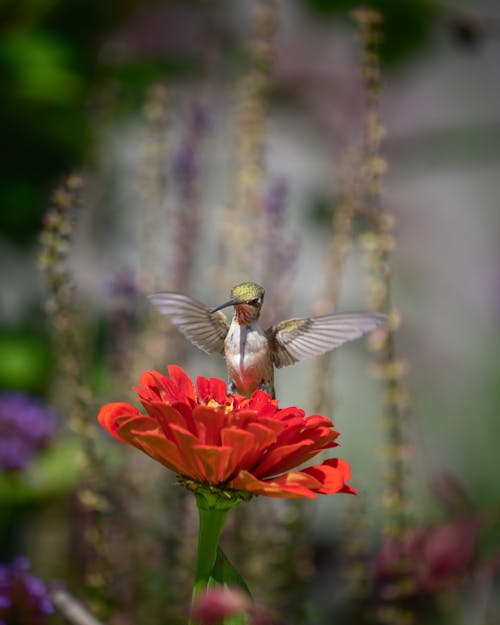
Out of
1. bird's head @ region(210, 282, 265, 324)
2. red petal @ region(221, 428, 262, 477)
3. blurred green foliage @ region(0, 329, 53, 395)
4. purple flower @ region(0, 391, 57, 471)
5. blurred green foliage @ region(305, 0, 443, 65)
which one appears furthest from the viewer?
blurred green foliage @ region(305, 0, 443, 65)

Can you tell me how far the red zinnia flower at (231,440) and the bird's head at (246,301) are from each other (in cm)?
6

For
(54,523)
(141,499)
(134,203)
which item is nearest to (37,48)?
(134,203)

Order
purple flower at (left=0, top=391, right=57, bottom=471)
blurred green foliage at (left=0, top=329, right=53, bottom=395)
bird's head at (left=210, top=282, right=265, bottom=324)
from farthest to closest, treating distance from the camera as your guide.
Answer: blurred green foliage at (left=0, top=329, right=53, bottom=395), purple flower at (left=0, top=391, right=57, bottom=471), bird's head at (left=210, top=282, right=265, bottom=324)

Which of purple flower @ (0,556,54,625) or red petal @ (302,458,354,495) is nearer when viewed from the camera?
red petal @ (302,458,354,495)

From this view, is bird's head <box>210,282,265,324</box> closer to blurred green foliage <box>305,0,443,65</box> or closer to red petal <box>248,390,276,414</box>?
red petal <box>248,390,276,414</box>

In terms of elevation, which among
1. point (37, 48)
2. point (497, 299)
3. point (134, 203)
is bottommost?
point (497, 299)

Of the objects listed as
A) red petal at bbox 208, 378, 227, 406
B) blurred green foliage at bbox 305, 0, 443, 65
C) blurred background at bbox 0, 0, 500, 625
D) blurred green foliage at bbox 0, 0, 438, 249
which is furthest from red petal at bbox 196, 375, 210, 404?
blurred green foliage at bbox 305, 0, 443, 65

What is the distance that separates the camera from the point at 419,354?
6.42 ft

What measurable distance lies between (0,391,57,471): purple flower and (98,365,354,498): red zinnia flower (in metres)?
0.59

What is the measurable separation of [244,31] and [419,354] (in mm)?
855

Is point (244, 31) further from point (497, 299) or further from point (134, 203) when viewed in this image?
point (497, 299)

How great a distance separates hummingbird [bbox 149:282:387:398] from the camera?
A: 0.52 m

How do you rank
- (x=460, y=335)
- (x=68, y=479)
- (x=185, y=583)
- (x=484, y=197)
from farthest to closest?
(x=484, y=197), (x=460, y=335), (x=68, y=479), (x=185, y=583)

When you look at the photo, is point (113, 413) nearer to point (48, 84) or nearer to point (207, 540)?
point (207, 540)
